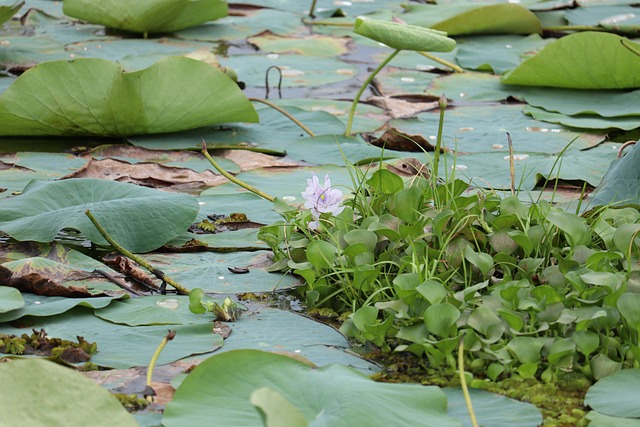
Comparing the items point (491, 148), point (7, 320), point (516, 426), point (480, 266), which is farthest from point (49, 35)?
point (516, 426)

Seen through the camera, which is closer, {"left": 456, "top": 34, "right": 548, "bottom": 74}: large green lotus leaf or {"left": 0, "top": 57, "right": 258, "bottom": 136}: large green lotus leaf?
{"left": 0, "top": 57, "right": 258, "bottom": 136}: large green lotus leaf

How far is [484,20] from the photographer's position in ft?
12.5

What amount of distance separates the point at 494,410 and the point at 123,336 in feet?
1.96

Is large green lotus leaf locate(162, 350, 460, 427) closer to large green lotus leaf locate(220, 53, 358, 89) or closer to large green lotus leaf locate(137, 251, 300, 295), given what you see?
large green lotus leaf locate(137, 251, 300, 295)

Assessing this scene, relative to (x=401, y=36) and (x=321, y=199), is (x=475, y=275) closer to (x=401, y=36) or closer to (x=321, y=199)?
(x=321, y=199)

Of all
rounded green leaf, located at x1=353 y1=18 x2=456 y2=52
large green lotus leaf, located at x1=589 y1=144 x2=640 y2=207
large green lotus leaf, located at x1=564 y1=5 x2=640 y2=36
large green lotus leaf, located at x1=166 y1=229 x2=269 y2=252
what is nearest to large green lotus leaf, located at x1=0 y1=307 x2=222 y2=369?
large green lotus leaf, located at x1=166 y1=229 x2=269 y2=252

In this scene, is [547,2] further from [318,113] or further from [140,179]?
[140,179]

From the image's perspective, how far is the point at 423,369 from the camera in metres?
1.40

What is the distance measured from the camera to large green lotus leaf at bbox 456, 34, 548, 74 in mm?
3543

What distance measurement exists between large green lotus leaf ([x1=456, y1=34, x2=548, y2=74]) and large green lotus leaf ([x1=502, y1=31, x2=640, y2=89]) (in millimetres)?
459

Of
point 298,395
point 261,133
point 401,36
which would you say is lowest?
point 261,133

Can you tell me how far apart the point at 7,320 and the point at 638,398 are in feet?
3.17

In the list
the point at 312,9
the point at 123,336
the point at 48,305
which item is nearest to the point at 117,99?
the point at 48,305

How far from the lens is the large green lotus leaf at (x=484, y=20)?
3.77 meters
